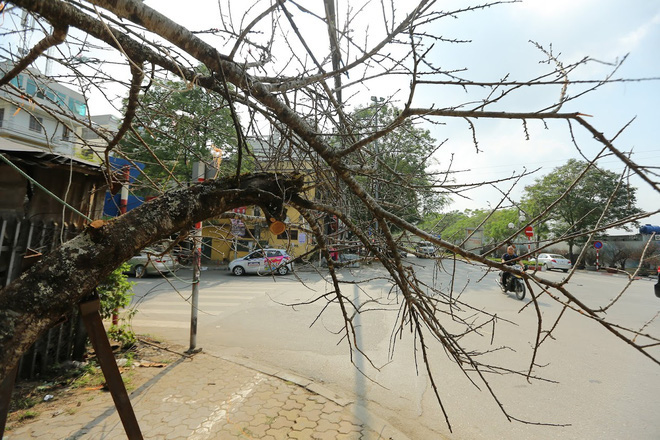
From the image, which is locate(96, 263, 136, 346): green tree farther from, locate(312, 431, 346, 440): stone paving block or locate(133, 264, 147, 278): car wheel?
locate(133, 264, 147, 278): car wheel

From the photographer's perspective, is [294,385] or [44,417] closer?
[44,417]

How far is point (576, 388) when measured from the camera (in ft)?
14.6

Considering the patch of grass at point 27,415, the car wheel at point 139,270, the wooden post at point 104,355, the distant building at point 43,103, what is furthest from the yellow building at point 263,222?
the car wheel at point 139,270

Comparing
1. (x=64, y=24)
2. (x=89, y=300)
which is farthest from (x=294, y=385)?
(x=64, y=24)

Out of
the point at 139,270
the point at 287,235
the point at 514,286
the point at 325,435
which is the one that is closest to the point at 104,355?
the point at 287,235

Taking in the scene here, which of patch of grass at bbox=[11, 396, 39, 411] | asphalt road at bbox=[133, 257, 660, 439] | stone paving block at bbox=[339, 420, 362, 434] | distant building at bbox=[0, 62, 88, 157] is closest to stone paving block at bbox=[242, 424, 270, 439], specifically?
stone paving block at bbox=[339, 420, 362, 434]

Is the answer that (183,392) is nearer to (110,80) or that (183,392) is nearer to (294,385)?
(294,385)

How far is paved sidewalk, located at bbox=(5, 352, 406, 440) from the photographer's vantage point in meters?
3.25

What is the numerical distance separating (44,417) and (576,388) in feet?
20.9

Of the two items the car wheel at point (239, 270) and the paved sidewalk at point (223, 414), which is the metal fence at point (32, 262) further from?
the car wheel at point (239, 270)

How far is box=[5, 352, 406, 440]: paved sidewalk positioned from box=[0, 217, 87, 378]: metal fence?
110 centimetres

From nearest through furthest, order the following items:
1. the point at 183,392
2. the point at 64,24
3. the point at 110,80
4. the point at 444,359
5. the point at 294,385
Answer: the point at 64,24
the point at 110,80
the point at 183,392
the point at 294,385
the point at 444,359

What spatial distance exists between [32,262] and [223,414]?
2818 mm

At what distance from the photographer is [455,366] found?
5141mm
